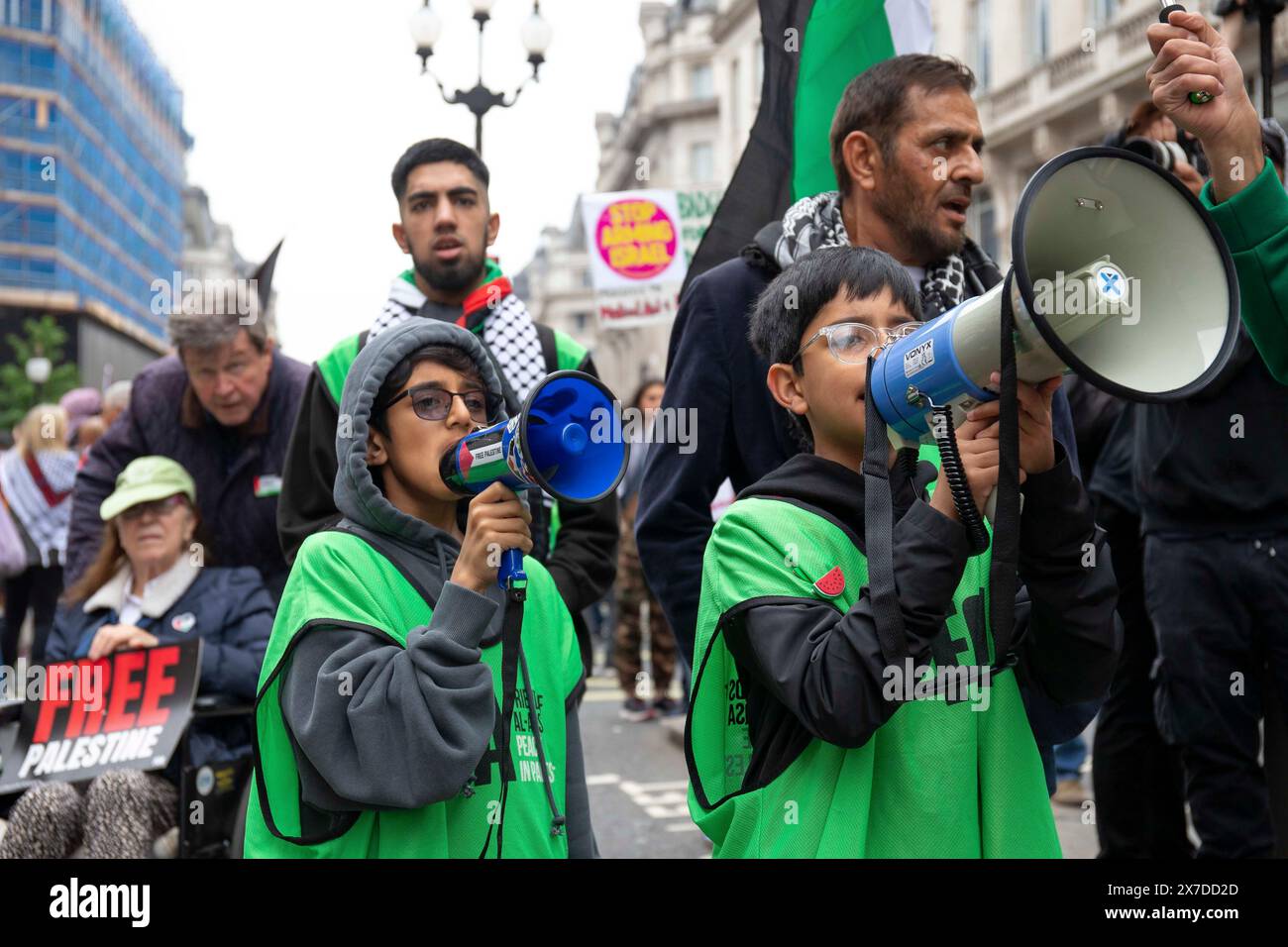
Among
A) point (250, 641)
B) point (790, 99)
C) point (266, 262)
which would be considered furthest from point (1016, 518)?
point (266, 262)

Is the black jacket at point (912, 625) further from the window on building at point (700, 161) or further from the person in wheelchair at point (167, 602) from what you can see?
the window on building at point (700, 161)

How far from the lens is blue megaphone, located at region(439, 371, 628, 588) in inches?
85.0

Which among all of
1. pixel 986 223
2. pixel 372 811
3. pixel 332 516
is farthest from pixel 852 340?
pixel 986 223

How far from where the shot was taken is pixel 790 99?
4.11 m

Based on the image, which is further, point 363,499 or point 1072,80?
point 1072,80

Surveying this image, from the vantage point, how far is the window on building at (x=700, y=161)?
58.9 meters

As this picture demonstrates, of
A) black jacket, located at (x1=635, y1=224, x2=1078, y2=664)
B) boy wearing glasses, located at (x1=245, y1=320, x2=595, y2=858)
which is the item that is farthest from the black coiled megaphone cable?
black jacket, located at (x1=635, y1=224, x2=1078, y2=664)

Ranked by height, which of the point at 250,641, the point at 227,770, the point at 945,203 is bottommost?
the point at 227,770

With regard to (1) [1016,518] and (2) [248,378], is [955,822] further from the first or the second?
(2) [248,378]

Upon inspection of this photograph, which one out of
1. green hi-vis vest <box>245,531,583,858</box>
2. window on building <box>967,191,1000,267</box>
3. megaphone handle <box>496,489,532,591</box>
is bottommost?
green hi-vis vest <box>245,531,583,858</box>

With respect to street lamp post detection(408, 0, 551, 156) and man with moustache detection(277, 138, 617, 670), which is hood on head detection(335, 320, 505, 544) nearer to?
man with moustache detection(277, 138, 617, 670)

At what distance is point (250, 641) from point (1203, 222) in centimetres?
307

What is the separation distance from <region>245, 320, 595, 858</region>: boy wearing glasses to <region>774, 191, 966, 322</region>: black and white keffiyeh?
28.1 inches

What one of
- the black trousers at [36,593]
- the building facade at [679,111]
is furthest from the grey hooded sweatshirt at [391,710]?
the building facade at [679,111]
